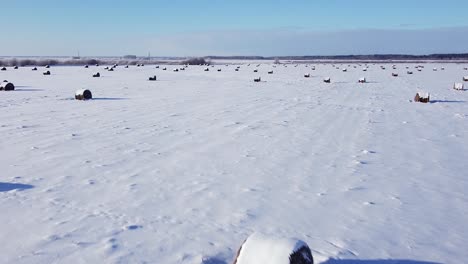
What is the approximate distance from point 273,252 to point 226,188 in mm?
3093

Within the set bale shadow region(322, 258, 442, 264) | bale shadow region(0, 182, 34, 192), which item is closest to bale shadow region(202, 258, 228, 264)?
bale shadow region(322, 258, 442, 264)

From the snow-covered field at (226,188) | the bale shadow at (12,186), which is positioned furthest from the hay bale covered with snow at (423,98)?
the bale shadow at (12,186)

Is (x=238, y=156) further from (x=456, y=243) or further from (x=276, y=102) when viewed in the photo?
(x=276, y=102)

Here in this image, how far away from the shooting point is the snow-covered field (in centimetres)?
481

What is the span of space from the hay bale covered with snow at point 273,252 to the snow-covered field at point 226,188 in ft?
2.38

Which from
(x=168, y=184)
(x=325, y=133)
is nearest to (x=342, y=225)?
(x=168, y=184)

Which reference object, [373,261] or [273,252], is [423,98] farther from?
[273,252]

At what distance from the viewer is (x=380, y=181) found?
7203 millimetres

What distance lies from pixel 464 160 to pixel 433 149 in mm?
935

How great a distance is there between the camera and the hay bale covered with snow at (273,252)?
3667mm

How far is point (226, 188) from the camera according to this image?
6.77m

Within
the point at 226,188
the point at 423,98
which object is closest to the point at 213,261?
the point at 226,188

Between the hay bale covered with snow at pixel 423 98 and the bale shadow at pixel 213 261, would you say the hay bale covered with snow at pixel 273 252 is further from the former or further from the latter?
the hay bale covered with snow at pixel 423 98

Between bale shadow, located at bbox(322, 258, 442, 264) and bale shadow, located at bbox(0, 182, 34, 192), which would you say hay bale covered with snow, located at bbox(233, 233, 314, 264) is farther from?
bale shadow, located at bbox(0, 182, 34, 192)
